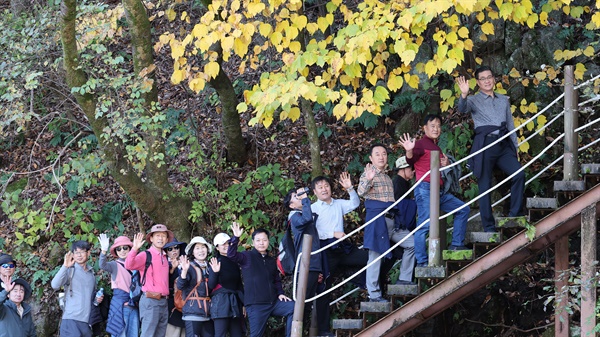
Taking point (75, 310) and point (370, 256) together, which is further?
point (75, 310)

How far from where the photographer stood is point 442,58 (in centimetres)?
926

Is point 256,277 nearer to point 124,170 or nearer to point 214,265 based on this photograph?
point 214,265

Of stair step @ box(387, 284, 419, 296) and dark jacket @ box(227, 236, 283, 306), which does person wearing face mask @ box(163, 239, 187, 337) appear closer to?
dark jacket @ box(227, 236, 283, 306)

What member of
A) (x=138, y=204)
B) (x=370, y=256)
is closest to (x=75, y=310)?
(x=138, y=204)

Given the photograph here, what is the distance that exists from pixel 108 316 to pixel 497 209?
527cm

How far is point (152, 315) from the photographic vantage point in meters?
9.69

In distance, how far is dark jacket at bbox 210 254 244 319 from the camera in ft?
31.2

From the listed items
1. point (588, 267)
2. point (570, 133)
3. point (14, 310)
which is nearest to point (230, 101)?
point (14, 310)

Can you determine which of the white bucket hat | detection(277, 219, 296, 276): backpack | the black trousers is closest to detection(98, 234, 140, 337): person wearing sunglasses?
the white bucket hat

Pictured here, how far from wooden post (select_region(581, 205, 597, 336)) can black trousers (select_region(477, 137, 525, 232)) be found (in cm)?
69

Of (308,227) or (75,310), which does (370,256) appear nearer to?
(308,227)

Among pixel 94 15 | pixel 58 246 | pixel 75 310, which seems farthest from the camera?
pixel 58 246

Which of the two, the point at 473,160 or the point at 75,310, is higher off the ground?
the point at 473,160

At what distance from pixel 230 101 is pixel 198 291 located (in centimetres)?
354
